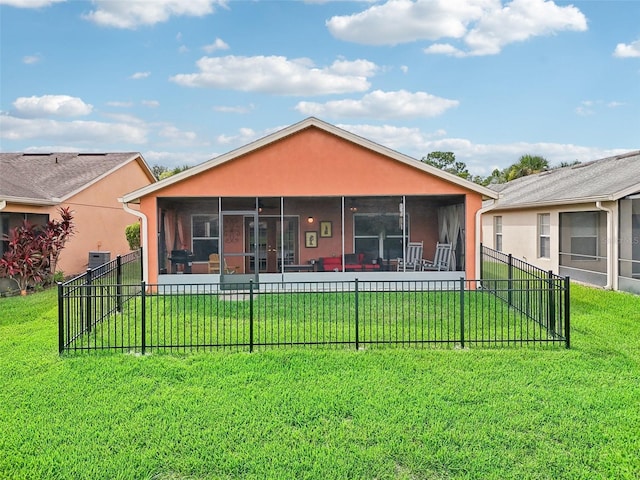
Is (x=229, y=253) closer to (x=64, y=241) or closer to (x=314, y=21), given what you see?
(x=64, y=241)

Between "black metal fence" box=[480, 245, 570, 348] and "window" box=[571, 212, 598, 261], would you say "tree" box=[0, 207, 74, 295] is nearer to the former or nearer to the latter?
"black metal fence" box=[480, 245, 570, 348]

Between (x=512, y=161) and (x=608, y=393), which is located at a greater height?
(x=512, y=161)

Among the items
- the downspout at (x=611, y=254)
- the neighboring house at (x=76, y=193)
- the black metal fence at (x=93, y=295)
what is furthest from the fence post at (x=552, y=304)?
the neighboring house at (x=76, y=193)

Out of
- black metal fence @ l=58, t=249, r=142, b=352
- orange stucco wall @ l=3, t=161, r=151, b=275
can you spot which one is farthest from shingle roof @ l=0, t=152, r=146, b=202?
black metal fence @ l=58, t=249, r=142, b=352

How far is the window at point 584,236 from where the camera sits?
15.4 meters

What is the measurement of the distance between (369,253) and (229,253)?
4.42m

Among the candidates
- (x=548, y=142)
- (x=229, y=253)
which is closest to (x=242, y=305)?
(x=229, y=253)

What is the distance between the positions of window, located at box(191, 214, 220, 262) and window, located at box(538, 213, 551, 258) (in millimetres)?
12052

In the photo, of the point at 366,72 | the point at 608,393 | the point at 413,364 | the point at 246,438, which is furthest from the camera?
the point at 366,72

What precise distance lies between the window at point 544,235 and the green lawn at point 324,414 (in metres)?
10.8

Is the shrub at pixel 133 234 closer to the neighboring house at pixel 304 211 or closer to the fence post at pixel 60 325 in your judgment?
the neighboring house at pixel 304 211

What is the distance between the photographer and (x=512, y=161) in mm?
44219

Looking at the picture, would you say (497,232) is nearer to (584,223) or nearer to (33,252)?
(584,223)

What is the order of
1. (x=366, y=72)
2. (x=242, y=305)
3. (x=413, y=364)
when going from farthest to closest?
1. (x=366, y=72)
2. (x=242, y=305)
3. (x=413, y=364)
